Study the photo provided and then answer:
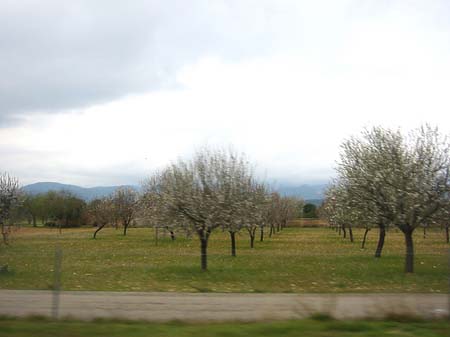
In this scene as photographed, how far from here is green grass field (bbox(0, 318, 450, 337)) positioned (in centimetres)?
761

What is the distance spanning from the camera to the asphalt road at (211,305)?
9586 mm

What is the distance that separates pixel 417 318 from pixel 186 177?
1583cm

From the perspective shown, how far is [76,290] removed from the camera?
13805 millimetres

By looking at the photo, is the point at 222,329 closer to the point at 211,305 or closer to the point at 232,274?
the point at 211,305

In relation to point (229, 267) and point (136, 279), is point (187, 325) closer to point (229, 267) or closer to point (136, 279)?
point (136, 279)

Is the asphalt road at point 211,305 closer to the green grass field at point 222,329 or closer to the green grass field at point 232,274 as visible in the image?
the green grass field at point 222,329

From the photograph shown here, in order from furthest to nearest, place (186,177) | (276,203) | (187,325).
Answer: (276,203)
(186,177)
(187,325)

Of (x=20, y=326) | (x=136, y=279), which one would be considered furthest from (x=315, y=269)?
(x=20, y=326)

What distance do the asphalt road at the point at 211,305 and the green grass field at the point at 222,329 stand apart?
2.42ft

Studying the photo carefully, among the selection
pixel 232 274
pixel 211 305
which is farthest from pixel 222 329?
pixel 232 274

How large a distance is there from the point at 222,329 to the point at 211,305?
128 inches

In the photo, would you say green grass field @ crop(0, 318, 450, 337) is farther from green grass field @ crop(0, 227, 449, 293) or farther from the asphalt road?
green grass field @ crop(0, 227, 449, 293)

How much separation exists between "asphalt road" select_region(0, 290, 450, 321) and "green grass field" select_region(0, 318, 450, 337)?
0.74 m

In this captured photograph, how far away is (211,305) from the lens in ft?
36.6
